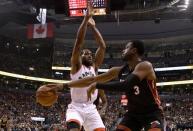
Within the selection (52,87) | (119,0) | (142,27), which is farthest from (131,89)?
(142,27)

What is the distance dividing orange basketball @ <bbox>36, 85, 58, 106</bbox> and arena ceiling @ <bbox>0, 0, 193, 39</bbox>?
64.9ft

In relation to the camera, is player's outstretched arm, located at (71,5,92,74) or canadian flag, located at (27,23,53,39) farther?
canadian flag, located at (27,23,53,39)

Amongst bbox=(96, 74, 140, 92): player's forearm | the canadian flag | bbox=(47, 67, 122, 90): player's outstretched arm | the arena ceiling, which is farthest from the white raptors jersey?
the canadian flag

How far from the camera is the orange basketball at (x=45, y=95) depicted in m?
5.30

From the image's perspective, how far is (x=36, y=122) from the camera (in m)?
38.4

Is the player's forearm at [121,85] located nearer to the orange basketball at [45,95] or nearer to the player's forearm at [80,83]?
the player's forearm at [80,83]

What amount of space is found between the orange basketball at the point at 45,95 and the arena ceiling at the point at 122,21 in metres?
19.8

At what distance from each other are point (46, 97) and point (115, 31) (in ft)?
130

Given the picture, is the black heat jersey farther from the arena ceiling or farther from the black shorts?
the arena ceiling

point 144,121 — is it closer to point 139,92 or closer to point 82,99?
point 139,92

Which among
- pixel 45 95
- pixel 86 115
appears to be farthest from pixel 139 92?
pixel 86 115

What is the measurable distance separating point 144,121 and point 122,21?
31895mm

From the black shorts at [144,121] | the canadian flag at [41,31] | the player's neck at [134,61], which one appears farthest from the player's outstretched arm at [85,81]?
the canadian flag at [41,31]

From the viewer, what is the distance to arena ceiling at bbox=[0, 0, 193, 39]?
3206 centimetres
